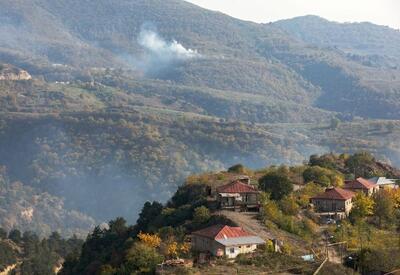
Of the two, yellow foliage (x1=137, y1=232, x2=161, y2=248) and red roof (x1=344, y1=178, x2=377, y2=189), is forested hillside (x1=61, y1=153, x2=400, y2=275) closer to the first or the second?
yellow foliage (x1=137, y1=232, x2=161, y2=248)

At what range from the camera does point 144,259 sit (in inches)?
1850

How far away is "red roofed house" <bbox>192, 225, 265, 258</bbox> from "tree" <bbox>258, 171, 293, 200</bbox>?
12750 millimetres

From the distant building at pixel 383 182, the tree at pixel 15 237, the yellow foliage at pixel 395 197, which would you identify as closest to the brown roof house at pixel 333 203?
the yellow foliage at pixel 395 197

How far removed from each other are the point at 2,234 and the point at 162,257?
84.8 meters

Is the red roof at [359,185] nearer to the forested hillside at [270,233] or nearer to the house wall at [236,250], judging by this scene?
the forested hillside at [270,233]

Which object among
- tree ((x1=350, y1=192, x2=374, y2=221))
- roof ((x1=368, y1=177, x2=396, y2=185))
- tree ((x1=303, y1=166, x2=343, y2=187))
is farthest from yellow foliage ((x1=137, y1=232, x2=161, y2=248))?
roof ((x1=368, y1=177, x2=396, y2=185))

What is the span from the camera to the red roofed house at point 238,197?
6036 centimetres

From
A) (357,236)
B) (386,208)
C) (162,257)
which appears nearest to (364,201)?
(386,208)

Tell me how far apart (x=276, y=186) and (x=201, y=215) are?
31.8 ft

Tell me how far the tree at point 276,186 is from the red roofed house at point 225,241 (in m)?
12.8

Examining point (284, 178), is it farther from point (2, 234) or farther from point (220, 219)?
point (2, 234)

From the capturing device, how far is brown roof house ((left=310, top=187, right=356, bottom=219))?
2452 inches

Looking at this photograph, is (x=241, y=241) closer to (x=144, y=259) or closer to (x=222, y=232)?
(x=222, y=232)

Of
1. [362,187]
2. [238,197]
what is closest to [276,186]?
[238,197]
